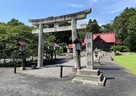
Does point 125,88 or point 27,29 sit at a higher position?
point 27,29

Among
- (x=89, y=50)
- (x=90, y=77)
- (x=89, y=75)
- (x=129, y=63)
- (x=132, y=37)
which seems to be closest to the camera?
(x=90, y=77)

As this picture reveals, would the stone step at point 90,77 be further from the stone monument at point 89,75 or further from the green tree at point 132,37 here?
the green tree at point 132,37

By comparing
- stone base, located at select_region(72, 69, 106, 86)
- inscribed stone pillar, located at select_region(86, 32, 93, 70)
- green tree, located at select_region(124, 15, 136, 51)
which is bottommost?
stone base, located at select_region(72, 69, 106, 86)

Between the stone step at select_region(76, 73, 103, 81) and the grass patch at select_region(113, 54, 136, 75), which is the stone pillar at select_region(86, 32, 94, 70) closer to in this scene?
the stone step at select_region(76, 73, 103, 81)

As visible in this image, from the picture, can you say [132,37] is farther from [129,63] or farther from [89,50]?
[89,50]

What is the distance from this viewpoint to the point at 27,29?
19062 mm

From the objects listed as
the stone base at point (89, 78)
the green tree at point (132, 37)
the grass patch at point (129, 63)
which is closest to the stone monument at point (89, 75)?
the stone base at point (89, 78)

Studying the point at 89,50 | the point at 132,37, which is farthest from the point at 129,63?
the point at 132,37

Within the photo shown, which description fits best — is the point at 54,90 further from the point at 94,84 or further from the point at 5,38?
the point at 5,38

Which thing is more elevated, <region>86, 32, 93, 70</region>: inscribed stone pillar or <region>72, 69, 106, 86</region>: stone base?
<region>86, 32, 93, 70</region>: inscribed stone pillar

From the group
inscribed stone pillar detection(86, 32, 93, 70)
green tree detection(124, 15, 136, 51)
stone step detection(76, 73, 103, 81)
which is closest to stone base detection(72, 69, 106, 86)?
stone step detection(76, 73, 103, 81)

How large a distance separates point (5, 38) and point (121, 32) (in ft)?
127

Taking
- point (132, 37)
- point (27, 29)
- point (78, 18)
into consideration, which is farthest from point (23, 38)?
point (132, 37)

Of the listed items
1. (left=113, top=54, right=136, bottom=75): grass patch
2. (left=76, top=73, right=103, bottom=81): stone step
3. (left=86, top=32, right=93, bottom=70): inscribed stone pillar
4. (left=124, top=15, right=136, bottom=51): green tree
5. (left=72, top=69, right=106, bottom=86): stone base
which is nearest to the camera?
(left=72, top=69, right=106, bottom=86): stone base
